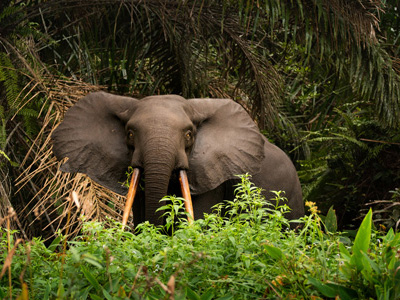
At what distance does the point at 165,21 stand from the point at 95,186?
81.4 inches

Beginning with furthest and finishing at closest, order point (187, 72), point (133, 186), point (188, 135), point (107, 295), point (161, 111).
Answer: point (187, 72) < point (188, 135) < point (161, 111) < point (133, 186) < point (107, 295)

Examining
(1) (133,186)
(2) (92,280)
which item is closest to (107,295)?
(2) (92,280)

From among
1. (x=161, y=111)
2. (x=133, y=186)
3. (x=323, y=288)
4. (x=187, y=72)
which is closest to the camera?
(x=323, y=288)

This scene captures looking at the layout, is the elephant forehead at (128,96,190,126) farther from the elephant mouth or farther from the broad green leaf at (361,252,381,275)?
the broad green leaf at (361,252,381,275)

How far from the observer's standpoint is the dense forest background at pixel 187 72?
319 inches

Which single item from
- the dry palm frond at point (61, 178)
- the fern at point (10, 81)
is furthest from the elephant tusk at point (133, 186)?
the fern at point (10, 81)

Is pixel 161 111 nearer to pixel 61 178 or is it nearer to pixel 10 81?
pixel 61 178

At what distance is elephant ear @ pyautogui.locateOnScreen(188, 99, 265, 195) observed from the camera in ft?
22.0

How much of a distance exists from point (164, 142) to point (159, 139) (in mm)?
45

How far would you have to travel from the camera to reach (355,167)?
962 cm

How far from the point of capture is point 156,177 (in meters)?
6.05

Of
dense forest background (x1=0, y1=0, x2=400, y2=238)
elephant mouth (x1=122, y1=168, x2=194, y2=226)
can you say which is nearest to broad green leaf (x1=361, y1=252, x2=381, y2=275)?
elephant mouth (x1=122, y1=168, x2=194, y2=226)

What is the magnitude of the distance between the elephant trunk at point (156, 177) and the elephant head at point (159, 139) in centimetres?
1

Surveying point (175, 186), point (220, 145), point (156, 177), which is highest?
point (156, 177)
